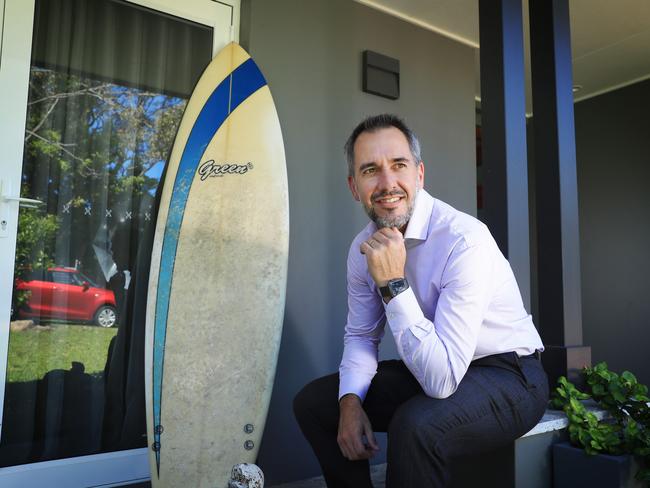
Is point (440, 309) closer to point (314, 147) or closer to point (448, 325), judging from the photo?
point (448, 325)

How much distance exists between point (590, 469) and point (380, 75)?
206 cm

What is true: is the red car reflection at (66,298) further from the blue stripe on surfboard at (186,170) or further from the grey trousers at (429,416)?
the grey trousers at (429,416)

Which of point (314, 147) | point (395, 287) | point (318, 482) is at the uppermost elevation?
point (314, 147)

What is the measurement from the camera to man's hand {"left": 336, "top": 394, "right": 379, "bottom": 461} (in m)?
1.29

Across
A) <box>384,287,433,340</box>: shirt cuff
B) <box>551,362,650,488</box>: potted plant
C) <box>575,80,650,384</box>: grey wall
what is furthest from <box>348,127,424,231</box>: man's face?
<box>575,80,650,384</box>: grey wall

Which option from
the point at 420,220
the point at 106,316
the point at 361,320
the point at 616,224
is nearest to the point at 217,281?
the point at 106,316

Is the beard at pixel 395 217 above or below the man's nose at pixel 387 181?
below

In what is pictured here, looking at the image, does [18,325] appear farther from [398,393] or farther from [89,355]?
[398,393]

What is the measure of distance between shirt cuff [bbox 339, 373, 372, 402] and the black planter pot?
0.63m

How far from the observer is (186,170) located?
7.11ft

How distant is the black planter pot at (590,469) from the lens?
141 centimetres

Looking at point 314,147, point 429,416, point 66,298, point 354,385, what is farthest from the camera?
point 314,147

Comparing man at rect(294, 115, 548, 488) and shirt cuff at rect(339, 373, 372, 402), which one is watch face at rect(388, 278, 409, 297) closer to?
man at rect(294, 115, 548, 488)

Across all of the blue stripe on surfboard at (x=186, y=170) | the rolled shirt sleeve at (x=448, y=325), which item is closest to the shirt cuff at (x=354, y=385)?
the rolled shirt sleeve at (x=448, y=325)
